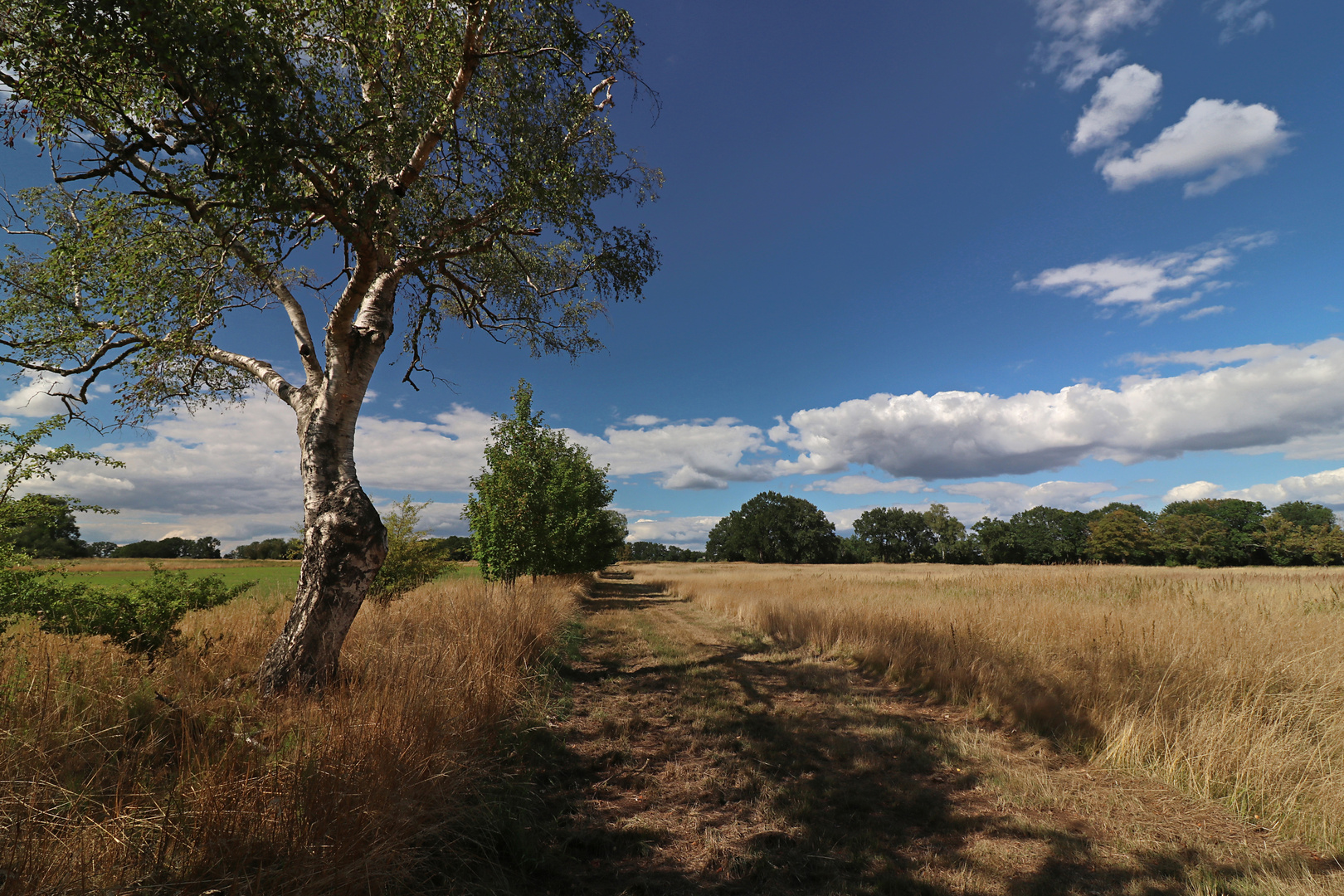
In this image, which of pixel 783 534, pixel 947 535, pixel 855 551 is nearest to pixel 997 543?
pixel 947 535

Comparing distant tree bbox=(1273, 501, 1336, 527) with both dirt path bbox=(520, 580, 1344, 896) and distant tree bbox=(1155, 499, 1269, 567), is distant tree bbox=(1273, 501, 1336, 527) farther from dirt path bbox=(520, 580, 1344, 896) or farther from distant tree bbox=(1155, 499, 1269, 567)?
dirt path bbox=(520, 580, 1344, 896)

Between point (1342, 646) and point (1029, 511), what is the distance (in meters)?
122

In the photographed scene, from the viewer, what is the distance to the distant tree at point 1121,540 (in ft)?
269


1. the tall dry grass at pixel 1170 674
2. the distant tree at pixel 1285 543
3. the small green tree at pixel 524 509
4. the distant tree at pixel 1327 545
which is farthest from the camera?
the distant tree at pixel 1285 543

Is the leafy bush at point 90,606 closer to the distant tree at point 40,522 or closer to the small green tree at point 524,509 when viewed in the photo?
the distant tree at point 40,522

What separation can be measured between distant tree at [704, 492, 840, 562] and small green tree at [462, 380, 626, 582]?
255 feet

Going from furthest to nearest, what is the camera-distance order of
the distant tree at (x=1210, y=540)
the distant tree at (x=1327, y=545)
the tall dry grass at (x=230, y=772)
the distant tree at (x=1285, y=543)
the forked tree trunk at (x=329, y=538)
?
the distant tree at (x=1210, y=540), the distant tree at (x=1285, y=543), the distant tree at (x=1327, y=545), the forked tree trunk at (x=329, y=538), the tall dry grass at (x=230, y=772)

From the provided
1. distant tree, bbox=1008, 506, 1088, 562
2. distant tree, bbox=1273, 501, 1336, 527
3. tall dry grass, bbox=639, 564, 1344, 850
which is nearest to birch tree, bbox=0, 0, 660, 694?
tall dry grass, bbox=639, 564, 1344, 850

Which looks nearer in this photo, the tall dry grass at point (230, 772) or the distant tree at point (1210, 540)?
the tall dry grass at point (230, 772)

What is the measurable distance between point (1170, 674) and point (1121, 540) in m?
104

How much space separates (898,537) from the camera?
10681 cm

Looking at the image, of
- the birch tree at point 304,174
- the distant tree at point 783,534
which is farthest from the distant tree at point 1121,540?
the birch tree at point 304,174

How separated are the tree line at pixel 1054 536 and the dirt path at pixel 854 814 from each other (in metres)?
94.0

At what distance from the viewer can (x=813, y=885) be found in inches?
134
